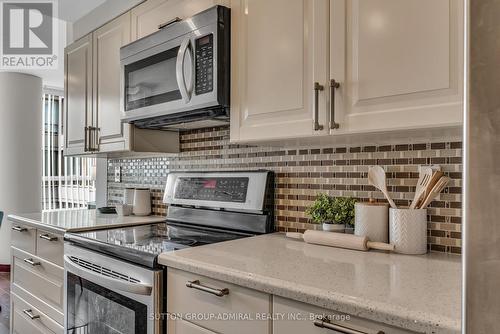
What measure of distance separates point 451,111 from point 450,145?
12.4 inches

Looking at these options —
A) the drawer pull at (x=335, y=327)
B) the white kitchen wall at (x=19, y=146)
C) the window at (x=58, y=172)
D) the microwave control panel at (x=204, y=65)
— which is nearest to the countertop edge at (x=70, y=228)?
the microwave control panel at (x=204, y=65)

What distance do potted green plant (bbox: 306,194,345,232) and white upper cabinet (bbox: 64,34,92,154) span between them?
1.67 m

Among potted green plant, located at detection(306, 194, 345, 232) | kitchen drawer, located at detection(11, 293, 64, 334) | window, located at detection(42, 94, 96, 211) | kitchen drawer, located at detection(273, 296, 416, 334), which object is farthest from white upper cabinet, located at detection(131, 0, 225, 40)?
window, located at detection(42, 94, 96, 211)

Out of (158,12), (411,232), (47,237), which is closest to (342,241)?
(411,232)

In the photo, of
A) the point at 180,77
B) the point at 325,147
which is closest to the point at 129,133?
the point at 180,77

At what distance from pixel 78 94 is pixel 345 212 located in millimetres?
2045

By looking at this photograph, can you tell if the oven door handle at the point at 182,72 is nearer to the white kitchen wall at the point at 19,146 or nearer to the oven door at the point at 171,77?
the oven door at the point at 171,77

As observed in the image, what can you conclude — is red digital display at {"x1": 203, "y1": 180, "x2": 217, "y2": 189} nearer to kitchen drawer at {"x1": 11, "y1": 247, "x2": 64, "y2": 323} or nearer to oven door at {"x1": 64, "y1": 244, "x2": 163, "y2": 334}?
oven door at {"x1": 64, "y1": 244, "x2": 163, "y2": 334}

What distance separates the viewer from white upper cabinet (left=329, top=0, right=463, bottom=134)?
0.98 m

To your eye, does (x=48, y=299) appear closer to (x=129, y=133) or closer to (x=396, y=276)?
(x=129, y=133)

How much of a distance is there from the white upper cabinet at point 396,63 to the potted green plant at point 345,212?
0.36 m

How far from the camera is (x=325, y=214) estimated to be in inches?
57.2

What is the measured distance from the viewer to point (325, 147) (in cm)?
158

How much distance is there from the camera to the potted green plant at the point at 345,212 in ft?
4.65
